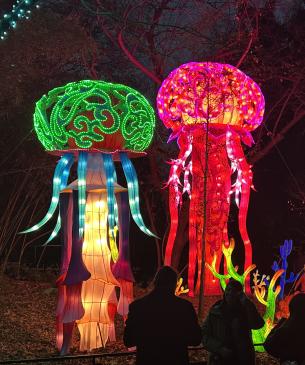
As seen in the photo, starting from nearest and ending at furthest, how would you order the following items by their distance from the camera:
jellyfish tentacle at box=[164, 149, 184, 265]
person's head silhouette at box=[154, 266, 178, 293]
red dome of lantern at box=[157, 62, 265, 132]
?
person's head silhouette at box=[154, 266, 178, 293]
red dome of lantern at box=[157, 62, 265, 132]
jellyfish tentacle at box=[164, 149, 184, 265]

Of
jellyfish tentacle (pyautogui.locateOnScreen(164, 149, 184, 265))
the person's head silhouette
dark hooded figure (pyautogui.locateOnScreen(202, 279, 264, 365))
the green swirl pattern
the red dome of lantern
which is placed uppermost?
the red dome of lantern

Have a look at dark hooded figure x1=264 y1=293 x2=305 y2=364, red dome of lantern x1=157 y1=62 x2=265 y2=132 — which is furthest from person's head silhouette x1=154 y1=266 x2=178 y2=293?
red dome of lantern x1=157 y1=62 x2=265 y2=132

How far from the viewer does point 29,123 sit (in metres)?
11.7

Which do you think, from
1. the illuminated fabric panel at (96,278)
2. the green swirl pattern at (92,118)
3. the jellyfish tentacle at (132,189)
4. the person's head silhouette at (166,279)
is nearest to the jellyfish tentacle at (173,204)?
the jellyfish tentacle at (132,189)

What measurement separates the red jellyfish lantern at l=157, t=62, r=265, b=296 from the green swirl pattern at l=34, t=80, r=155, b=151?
2.23 metres

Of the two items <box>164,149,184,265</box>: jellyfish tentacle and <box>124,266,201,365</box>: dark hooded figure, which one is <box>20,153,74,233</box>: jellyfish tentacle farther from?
<box>124,266,201,365</box>: dark hooded figure

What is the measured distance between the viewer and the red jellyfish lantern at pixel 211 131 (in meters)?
10.2

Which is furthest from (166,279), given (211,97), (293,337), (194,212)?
(194,212)

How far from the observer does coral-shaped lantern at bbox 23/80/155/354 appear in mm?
7480

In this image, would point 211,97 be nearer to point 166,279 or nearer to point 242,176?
point 242,176

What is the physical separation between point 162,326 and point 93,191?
379 cm

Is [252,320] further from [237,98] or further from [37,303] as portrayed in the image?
[37,303]

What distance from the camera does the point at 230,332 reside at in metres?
4.52

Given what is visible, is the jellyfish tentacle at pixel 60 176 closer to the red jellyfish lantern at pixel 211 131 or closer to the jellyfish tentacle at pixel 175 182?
→ the red jellyfish lantern at pixel 211 131
